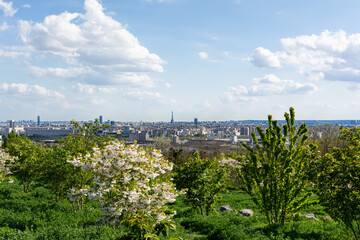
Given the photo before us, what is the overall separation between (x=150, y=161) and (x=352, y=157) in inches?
219

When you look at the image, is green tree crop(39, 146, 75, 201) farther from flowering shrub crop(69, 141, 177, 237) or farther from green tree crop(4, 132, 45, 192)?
flowering shrub crop(69, 141, 177, 237)

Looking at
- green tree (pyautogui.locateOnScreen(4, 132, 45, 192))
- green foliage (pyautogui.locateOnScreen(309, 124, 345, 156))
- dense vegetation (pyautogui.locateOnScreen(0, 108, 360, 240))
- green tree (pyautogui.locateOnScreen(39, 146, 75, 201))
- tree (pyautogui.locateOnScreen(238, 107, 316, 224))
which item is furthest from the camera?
green foliage (pyautogui.locateOnScreen(309, 124, 345, 156))

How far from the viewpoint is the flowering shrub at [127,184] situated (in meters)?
8.02

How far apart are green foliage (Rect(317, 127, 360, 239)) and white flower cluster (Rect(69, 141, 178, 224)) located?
4.15 metres

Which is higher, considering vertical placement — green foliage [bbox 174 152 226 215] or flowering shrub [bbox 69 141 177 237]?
flowering shrub [bbox 69 141 177 237]

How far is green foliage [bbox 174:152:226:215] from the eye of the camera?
13484 mm

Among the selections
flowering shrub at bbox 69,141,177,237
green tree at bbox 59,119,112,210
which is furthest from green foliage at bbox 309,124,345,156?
flowering shrub at bbox 69,141,177,237

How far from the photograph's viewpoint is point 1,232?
8.65 m

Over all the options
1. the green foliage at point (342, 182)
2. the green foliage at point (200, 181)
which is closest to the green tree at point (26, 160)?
the green foliage at point (200, 181)

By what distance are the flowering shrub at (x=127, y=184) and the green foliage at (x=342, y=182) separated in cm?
415

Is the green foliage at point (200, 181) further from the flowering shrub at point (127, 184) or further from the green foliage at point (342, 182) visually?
the green foliage at point (342, 182)

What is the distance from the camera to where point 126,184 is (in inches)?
330

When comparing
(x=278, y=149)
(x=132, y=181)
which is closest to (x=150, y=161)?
(x=132, y=181)

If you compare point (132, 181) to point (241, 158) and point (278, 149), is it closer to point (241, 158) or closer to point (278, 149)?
point (241, 158)
